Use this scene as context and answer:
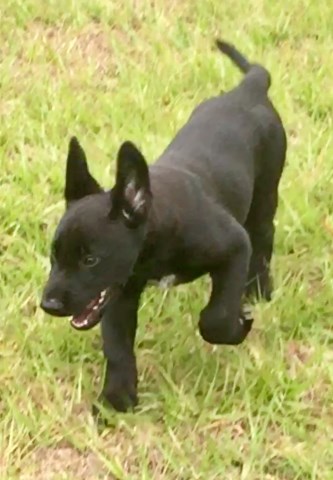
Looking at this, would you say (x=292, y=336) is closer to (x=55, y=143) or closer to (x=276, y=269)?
→ (x=276, y=269)

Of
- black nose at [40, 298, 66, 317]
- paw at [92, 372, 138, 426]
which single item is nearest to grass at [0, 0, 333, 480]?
paw at [92, 372, 138, 426]

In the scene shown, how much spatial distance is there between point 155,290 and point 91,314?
85 centimetres

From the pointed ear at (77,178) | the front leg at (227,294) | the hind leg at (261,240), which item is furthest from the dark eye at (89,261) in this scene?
the hind leg at (261,240)

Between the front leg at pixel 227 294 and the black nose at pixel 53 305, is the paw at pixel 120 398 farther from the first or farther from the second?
the black nose at pixel 53 305

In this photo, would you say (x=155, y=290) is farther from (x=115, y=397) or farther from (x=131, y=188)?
(x=131, y=188)

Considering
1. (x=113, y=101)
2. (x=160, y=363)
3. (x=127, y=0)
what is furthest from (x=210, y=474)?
(x=127, y=0)

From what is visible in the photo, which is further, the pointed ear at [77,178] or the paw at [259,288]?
the paw at [259,288]

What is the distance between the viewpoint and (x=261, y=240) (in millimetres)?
4145

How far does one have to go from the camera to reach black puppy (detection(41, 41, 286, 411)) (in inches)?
123

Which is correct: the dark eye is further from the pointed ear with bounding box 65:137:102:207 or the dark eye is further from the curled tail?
the curled tail

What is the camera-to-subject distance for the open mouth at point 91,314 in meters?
3.21

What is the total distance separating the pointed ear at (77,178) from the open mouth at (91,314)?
0.90ft

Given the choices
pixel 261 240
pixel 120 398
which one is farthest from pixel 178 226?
pixel 261 240

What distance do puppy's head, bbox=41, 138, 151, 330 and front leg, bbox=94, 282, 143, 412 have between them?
261 millimetres
